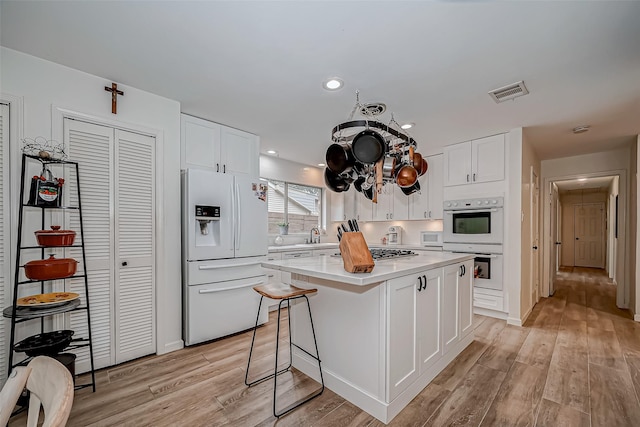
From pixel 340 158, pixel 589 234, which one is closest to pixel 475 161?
pixel 340 158

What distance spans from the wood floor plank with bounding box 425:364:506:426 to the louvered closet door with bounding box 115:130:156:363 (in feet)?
8.08

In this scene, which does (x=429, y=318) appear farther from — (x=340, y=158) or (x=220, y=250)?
(x=220, y=250)

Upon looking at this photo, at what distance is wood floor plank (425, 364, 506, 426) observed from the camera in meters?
1.82

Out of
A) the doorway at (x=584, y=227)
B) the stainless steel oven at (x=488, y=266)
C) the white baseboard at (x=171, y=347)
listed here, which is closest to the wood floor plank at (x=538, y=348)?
the stainless steel oven at (x=488, y=266)

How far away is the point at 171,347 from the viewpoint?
2777 millimetres

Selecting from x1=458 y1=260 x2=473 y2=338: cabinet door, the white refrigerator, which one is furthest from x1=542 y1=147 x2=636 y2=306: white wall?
the white refrigerator

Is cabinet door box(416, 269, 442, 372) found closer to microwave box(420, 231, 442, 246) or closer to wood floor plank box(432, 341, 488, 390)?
wood floor plank box(432, 341, 488, 390)

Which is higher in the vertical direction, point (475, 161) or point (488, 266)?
point (475, 161)

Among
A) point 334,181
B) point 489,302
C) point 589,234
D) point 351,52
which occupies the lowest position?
point 489,302

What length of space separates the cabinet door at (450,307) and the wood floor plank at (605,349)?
1.26 meters

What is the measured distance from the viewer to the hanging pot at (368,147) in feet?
6.88

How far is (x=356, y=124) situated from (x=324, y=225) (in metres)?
4.00

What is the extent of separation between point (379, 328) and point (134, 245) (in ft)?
7.33

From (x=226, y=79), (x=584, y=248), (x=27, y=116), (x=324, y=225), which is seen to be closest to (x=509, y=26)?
(x=226, y=79)
